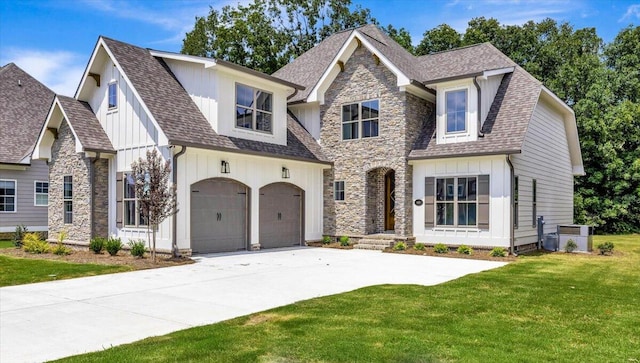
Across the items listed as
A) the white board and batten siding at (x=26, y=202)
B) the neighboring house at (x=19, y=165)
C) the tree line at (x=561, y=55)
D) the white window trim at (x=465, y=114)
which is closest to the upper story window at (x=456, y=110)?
the white window trim at (x=465, y=114)

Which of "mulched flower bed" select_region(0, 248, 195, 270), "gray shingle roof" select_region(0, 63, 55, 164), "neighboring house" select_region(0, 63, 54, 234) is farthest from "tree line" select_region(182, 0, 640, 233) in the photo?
"mulched flower bed" select_region(0, 248, 195, 270)

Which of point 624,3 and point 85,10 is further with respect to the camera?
point 624,3

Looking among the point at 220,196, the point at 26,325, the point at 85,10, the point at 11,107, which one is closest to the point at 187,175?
the point at 220,196

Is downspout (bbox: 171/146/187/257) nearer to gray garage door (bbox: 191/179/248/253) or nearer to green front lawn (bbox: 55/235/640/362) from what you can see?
gray garage door (bbox: 191/179/248/253)

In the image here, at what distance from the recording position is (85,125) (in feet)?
52.8

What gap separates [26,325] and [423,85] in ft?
48.7

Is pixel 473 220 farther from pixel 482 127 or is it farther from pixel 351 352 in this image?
pixel 351 352

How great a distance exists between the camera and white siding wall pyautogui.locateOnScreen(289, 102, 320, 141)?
2034cm

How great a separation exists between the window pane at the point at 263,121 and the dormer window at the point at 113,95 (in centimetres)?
460

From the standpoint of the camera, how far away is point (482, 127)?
17016 mm

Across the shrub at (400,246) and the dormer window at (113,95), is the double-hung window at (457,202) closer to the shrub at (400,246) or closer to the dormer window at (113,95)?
the shrub at (400,246)

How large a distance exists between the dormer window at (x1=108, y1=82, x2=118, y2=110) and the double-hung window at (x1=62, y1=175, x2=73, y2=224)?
288 cm

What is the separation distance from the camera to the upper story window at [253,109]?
16625 millimetres

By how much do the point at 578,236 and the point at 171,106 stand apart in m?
14.3
